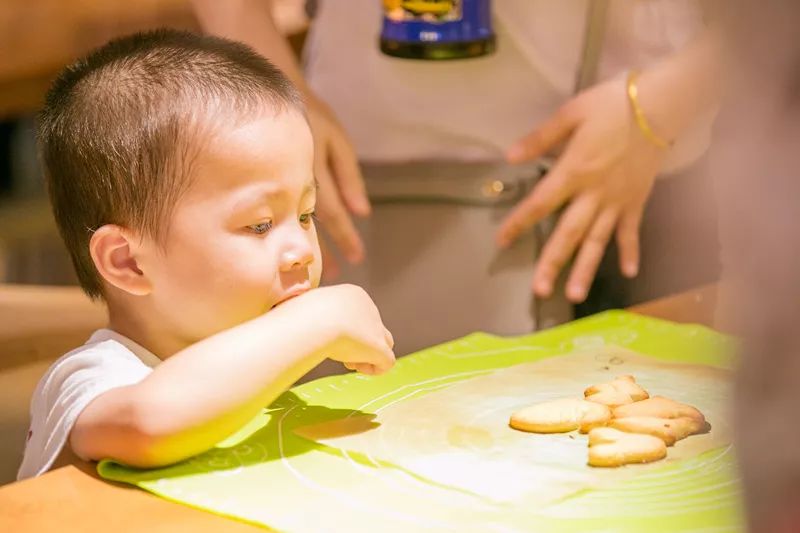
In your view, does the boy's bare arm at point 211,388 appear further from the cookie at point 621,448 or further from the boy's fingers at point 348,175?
the boy's fingers at point 348,175

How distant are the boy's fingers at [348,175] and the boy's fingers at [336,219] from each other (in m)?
0.01

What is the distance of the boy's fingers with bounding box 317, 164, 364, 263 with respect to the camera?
1.43 m

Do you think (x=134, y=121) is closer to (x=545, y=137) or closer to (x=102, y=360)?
(x=102, y=360)

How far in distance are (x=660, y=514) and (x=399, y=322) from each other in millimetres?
819

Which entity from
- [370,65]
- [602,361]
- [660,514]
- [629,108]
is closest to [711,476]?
[660,514]

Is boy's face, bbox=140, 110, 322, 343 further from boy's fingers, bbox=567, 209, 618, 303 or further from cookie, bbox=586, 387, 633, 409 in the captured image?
boy's fingers, bbox=567, 209, 618, 303

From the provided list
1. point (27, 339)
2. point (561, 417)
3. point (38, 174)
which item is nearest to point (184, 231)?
point (561, 417)

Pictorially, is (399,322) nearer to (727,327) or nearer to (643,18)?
(643,18)

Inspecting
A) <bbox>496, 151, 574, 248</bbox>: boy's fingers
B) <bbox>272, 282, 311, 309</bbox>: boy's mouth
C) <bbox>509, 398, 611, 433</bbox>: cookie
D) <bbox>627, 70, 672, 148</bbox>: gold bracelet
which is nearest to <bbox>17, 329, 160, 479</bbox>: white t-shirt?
<bbox>272, 282, 311, 309</bbox>: boy's mouth

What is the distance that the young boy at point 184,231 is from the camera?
86 centimetres

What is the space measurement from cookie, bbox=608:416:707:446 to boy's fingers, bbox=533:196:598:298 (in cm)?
60

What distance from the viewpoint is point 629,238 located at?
1461mm

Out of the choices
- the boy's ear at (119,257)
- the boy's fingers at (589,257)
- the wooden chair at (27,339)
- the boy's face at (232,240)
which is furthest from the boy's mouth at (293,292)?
the boy's fingers at (589,257)

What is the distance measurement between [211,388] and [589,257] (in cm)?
75
